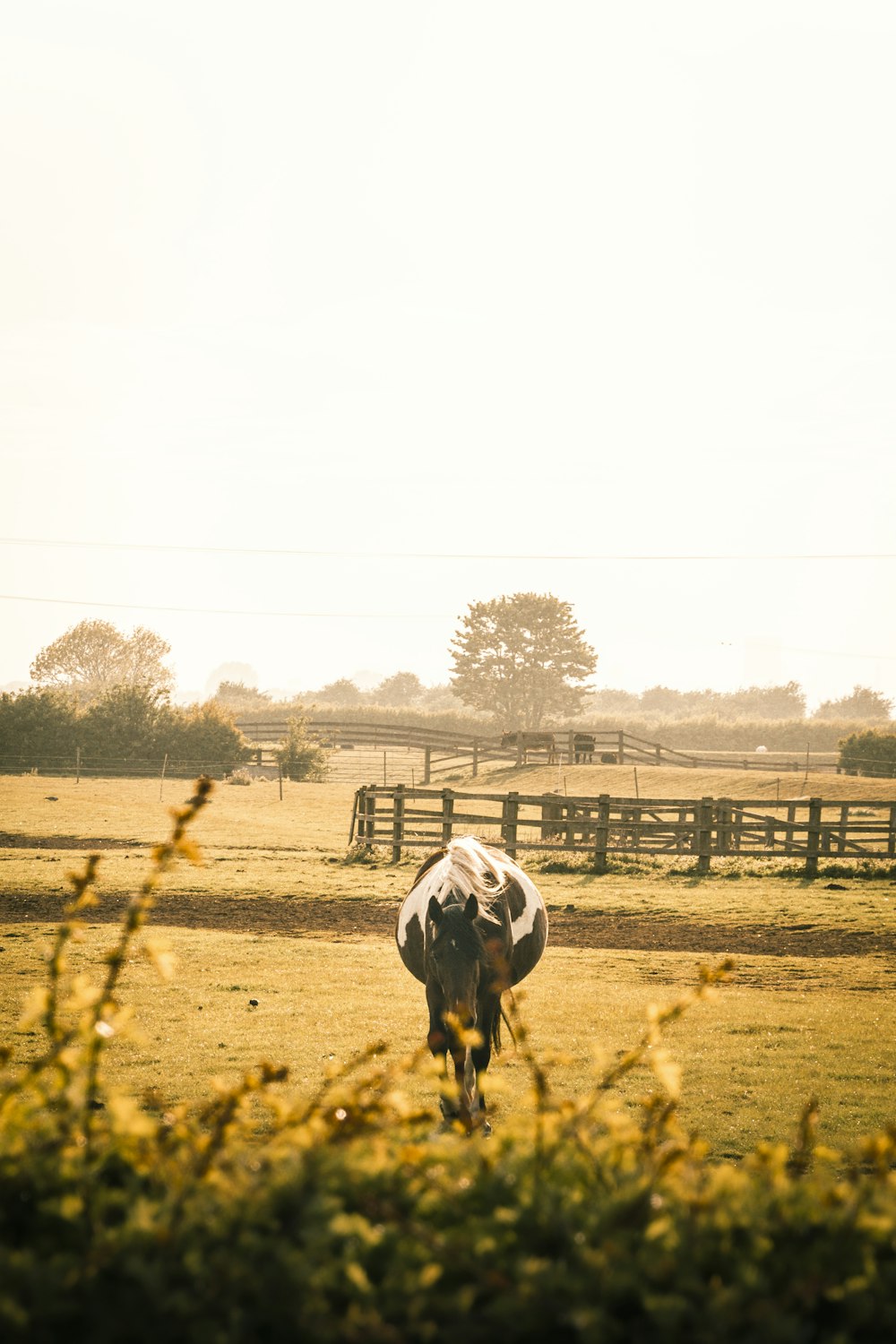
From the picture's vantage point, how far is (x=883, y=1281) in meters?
2.20

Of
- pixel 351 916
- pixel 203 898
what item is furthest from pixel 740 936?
pixel 203 898

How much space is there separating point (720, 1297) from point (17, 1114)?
1.68 m

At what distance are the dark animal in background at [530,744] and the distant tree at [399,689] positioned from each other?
254 feet

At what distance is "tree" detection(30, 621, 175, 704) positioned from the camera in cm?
8575

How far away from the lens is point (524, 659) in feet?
300

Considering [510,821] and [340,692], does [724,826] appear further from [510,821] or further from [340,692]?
[340,692]

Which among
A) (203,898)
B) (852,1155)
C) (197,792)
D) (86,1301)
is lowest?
(203,898)

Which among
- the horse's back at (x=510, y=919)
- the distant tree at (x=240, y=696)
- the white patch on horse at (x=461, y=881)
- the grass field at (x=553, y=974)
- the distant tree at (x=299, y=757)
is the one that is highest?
the distant tree at (x=240, y=696)

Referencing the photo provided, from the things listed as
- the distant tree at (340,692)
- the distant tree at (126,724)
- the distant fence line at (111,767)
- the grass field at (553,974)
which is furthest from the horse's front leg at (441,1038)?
the distant tree at (340,692)

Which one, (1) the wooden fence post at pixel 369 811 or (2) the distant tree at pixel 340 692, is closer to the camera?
(1) the wooden fence post at pixel 369 811

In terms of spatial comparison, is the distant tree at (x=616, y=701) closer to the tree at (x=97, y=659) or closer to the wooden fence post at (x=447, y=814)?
the tree at (x=97, y=659)

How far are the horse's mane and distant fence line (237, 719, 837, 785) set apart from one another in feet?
122

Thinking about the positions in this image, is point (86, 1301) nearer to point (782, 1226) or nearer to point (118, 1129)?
point (118, 1129)

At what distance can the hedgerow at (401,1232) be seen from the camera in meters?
2.07
